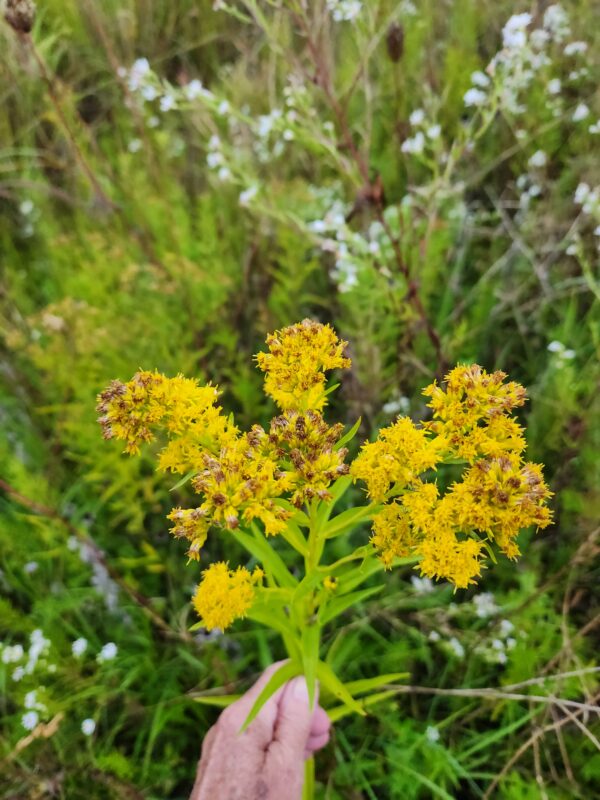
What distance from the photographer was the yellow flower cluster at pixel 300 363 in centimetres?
118

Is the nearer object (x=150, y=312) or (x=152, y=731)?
(x=152, y=731)

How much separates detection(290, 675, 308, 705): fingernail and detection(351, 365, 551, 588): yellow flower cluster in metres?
0.54

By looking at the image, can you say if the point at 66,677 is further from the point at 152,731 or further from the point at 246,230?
the point at 246,230

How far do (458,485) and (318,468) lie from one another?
0.26 metres

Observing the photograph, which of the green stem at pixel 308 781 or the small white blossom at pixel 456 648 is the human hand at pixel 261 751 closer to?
the green stem at pixel 308 781

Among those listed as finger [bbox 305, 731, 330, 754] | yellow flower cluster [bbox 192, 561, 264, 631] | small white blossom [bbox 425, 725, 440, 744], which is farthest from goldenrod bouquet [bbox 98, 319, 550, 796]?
small white blossom [bbox 425, 725, 440, 744]

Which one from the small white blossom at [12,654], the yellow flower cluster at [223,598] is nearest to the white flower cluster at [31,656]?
the small white blossom at [12,654]

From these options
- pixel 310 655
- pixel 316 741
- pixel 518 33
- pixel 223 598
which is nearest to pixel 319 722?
pixel 316 741

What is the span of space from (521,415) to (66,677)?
1794 millimetres

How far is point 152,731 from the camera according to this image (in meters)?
1.67

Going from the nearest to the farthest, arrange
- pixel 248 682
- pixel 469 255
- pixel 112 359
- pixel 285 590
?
pixel 285 590 → pixel 248 682 → pixel 112 359 → pixel 469 255

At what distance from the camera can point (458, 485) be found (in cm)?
109

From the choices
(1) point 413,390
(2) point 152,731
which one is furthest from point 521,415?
(2) point 152,731

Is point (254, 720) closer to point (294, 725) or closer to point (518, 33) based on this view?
point (294, 725)
